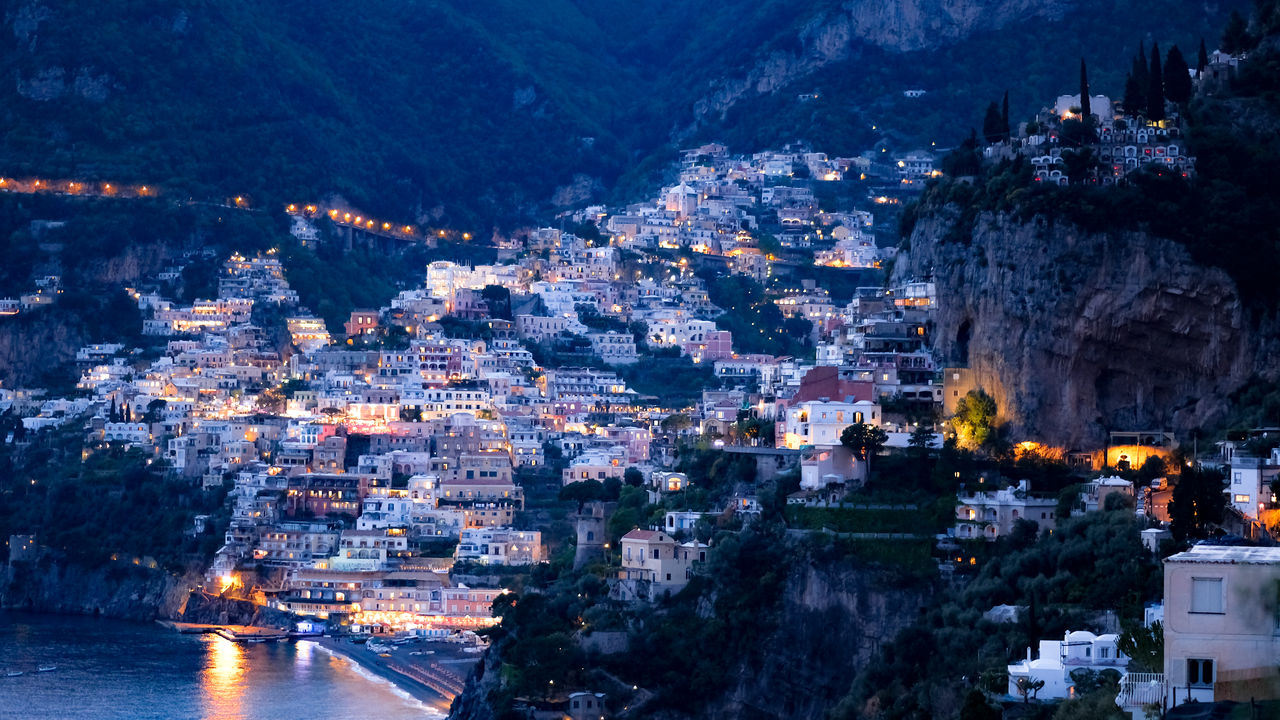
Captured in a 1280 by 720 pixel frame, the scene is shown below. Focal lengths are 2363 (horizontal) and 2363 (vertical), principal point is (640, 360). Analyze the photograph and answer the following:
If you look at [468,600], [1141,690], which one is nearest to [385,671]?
[468,600]

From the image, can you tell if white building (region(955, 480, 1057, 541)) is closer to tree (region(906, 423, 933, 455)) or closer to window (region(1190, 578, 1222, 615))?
tree (region(906, 423, 933, 455))

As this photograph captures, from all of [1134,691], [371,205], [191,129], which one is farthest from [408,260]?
[1134,691]

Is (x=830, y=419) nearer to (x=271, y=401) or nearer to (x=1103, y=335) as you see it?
(x=1103, y=335)

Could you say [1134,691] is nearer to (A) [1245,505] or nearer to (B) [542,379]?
(A) [1245,505]

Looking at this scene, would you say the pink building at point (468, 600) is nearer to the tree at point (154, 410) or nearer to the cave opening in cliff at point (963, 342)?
the tree at point (154, 410)

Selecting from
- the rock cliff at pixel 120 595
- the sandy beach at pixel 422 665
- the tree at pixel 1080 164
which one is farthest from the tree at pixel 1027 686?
the rock cliff at pixel 120 595

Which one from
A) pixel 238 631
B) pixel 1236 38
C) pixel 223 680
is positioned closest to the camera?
pixel 1236 38

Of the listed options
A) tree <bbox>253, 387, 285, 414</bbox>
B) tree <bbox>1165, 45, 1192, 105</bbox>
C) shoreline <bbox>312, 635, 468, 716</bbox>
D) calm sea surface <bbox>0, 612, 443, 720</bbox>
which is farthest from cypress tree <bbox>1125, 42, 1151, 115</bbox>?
tree <bbox>253, 387, 285, 414</bbox>
